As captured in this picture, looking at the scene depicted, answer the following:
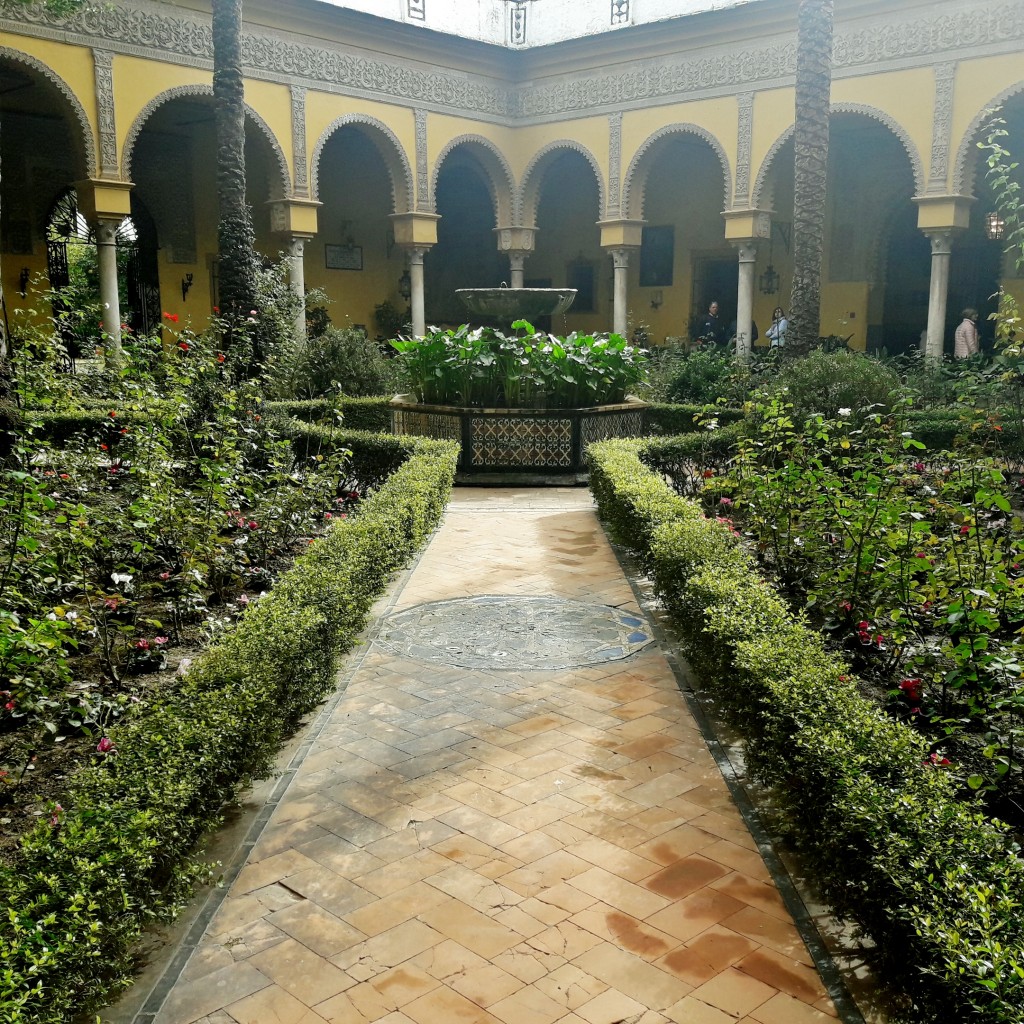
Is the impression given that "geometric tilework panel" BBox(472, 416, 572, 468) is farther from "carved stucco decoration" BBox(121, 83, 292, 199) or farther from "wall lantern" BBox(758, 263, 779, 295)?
"wall lantern" BBox(758, 263, 779, 295)

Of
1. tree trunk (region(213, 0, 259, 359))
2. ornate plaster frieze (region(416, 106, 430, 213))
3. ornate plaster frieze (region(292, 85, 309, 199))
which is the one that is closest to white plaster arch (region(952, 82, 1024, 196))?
ornate plaster frieze (region(416, 106, 430, 213))

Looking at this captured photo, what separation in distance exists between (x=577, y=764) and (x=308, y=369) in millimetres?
9434

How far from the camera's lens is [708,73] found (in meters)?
17.0

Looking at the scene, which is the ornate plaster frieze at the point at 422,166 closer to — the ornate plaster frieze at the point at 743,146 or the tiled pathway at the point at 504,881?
the ornate plaster frieze at the point at 743,146

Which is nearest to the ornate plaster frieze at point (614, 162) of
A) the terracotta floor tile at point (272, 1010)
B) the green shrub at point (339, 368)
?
the green shrub at point (339, 368)

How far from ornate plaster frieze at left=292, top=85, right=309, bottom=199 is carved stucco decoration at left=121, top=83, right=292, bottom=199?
0.17 meters

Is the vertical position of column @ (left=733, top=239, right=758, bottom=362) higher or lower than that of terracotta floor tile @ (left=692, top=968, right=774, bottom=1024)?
higher

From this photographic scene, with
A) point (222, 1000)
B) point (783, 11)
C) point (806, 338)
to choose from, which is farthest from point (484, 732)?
point (783, 11)

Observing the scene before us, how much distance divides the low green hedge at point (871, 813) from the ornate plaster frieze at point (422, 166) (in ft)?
48.8

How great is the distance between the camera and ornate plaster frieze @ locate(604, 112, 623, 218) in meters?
18.0

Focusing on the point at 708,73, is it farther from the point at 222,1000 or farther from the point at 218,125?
the point at 222,1000

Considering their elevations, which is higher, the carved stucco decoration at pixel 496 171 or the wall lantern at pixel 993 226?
the carved stucco decoration at pixel 496 171

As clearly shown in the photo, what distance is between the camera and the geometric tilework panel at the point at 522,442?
32.6 ft

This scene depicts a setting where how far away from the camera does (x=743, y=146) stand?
16.7 metres
